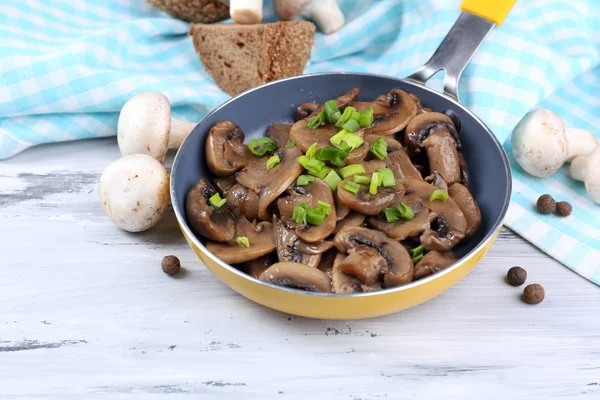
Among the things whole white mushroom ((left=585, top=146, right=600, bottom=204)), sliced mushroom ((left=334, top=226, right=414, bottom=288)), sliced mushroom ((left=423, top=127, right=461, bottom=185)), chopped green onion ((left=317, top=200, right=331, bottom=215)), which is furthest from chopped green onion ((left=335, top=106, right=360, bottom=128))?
whole white mushroom ((left=585, top=146, right=600, bottom=204))

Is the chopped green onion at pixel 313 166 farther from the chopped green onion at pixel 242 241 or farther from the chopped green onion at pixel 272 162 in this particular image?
the chopped green onion at pixel 242 241

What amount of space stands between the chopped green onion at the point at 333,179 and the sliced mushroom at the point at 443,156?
0.48m

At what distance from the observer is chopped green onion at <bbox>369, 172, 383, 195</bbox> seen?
2680 mm

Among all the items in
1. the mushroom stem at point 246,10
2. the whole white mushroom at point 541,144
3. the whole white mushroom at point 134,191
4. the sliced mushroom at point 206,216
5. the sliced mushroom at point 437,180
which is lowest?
the whole white mushroom at point 134,191

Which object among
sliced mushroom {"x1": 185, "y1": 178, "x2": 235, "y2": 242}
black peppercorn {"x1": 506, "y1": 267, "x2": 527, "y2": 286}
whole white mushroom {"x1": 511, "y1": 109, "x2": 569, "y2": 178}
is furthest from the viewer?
whole white mushroom {"x1": 511, "y1": 109, "x2": 569, "y2": 178}

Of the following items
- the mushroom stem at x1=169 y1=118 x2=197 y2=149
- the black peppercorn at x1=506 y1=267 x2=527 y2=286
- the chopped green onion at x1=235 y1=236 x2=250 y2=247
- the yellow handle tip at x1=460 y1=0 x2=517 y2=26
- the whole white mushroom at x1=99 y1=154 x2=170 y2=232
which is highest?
the yellow handle tip at x1=460 y1=0 x2=517 y2=26

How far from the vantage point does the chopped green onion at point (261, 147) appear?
3.08 m

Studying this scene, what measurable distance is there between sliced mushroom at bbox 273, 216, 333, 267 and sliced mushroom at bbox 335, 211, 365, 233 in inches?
4.6

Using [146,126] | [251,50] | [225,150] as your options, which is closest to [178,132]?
[146,126]

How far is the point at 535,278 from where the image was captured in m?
2.90

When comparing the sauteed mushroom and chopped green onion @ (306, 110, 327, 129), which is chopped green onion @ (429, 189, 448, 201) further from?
chopped green onion @ (306, 110, 327, 129)

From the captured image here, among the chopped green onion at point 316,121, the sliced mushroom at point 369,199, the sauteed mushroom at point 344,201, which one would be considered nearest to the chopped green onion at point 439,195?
the sauteed mushroom at point 344,201

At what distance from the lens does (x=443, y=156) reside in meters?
2.98

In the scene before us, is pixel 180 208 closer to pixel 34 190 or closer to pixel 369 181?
pixel 369 181
